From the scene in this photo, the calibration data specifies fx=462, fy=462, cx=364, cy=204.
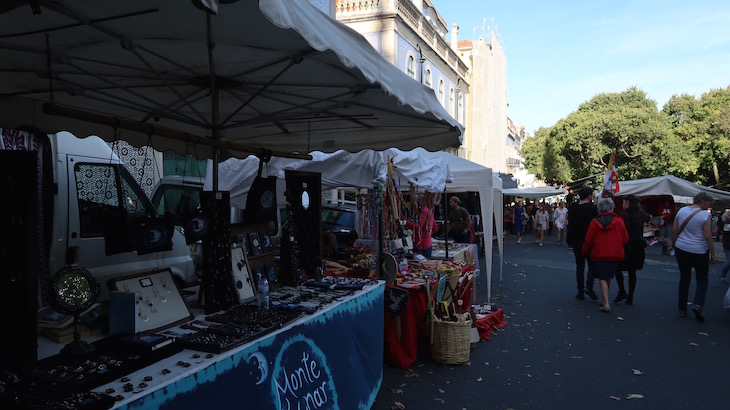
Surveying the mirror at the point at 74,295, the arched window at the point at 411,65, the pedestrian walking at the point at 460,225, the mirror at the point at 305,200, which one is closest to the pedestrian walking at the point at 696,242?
the pedestrian walking at the point at 460,225

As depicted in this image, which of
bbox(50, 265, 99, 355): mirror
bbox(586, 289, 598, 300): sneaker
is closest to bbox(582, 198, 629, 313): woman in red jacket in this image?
bbox(586, 289, 598, 300): sneaker

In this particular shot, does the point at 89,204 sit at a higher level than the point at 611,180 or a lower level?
lower

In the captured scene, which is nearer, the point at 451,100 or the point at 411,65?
the point at 411,65

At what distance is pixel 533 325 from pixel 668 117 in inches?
1170

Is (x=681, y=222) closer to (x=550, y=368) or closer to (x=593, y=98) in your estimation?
(x=550, y=368)

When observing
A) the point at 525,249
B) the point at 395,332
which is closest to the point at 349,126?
the point at 395,332

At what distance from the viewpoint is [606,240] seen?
698 centimetres

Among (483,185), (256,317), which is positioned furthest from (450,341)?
(483,185)

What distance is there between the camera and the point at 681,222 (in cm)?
671

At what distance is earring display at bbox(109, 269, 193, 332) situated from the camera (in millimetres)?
2586

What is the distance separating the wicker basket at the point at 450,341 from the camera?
197 inches

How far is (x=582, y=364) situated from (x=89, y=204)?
18.3ft

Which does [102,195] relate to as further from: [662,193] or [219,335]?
[662,193]

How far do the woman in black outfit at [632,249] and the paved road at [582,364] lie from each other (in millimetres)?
350
